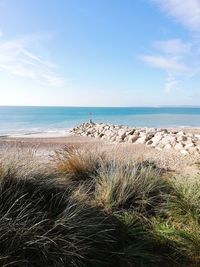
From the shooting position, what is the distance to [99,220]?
3957mm

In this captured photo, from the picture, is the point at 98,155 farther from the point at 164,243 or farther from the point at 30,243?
the point at 30,243

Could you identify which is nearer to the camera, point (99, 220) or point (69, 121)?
point (99, 220)

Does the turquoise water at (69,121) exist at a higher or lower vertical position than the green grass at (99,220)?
lower

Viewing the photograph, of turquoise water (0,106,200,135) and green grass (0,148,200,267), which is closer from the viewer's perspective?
green grass (0,148,200,267)

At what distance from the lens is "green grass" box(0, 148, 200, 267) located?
10.4ft

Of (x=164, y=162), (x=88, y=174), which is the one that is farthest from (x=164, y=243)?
(x=164, y=162)

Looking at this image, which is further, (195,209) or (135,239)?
(195,209)

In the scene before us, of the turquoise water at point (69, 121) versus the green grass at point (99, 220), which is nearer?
the green grass at point (99, 220)

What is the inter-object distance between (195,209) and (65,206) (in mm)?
1510

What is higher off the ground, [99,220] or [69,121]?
[99,220]

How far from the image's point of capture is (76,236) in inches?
132

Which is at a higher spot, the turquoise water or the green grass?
the green grass

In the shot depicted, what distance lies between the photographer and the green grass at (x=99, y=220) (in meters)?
3.17

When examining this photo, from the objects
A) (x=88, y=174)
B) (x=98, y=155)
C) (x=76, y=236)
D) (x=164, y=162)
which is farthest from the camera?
(x=164, y=162)
